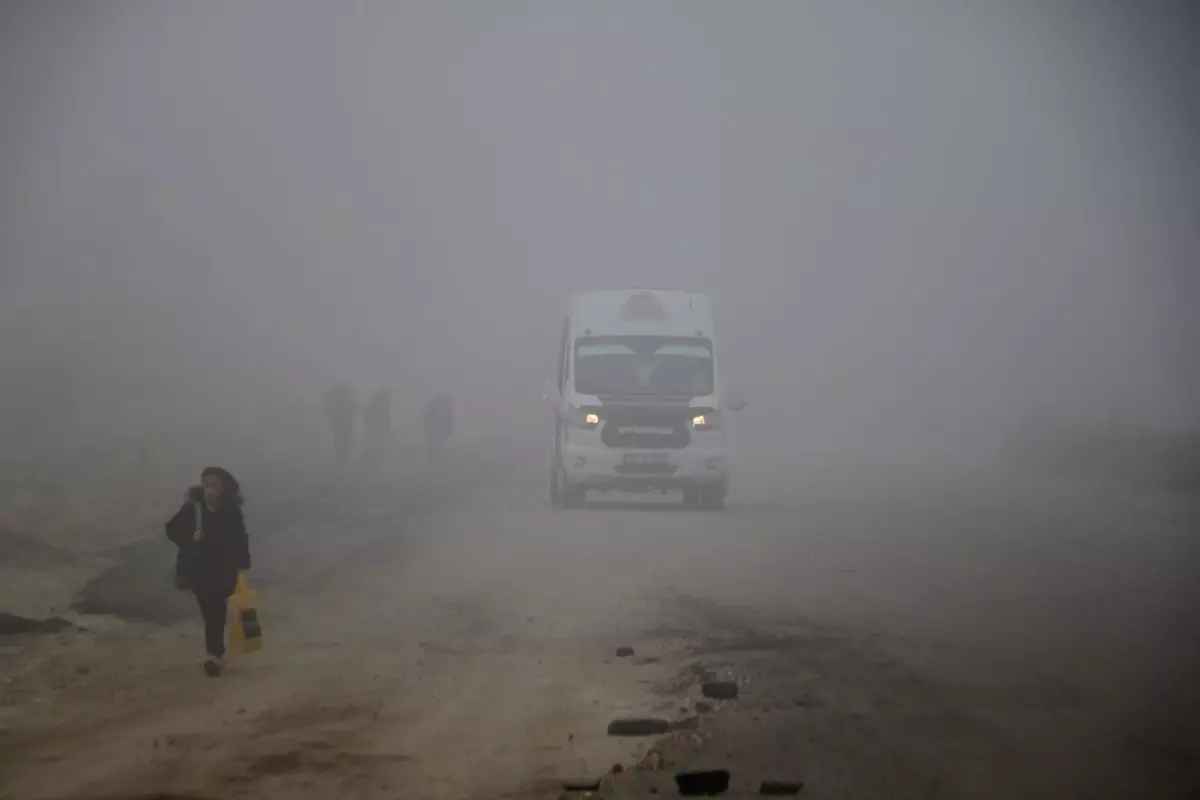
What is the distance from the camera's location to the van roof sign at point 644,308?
73.5 ft

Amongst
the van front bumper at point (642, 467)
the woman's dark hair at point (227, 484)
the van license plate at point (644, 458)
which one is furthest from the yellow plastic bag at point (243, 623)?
the van license plate at point (644, 458)

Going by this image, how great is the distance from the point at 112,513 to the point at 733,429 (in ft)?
171

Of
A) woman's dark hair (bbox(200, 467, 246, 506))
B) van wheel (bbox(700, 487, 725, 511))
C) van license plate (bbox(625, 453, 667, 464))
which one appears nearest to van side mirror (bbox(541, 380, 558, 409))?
van license plate (bbox(625, 453, 667, 464))

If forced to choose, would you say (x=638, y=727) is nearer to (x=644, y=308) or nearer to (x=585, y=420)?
(x=585, y=420)

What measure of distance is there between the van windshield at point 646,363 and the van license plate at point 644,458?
1172mm

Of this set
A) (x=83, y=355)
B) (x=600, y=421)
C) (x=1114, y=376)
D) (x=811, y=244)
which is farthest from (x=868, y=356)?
(x=600, y=421)

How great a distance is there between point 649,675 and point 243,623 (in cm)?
283


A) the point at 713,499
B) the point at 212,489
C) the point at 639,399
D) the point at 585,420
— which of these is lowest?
the point at 713,499

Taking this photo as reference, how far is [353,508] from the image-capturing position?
70.6 feet

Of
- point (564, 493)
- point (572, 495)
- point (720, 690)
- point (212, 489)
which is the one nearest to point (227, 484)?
point (212, 489)

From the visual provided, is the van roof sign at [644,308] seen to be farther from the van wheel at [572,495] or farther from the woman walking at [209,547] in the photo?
the woman walking at [209,547]

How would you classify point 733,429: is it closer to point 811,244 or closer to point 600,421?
point 600,421

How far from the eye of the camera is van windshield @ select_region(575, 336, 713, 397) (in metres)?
21.9

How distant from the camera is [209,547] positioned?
31.5ft
